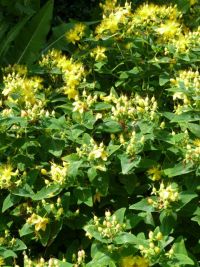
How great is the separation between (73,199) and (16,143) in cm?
36

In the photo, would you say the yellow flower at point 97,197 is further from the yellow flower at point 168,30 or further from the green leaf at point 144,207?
the yellow flower at point 168,30

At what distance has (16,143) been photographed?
246 cm

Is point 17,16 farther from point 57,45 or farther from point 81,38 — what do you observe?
point 81,38

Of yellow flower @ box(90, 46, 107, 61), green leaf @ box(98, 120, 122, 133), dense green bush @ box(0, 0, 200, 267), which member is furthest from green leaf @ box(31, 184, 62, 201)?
yellow flower @ box(90, 46, 107, 61)

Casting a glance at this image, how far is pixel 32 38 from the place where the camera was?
14.0ft

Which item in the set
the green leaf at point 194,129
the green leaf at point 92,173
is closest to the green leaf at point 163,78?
the green leaf at point 194,129

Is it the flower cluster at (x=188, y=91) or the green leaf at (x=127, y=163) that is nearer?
the green leaf at (x=127, y=163)

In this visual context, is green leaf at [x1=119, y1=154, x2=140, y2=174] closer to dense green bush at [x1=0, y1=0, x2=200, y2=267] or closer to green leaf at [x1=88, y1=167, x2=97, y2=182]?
dense green bush at [x1=0, y1=0, x2=200, y2=267]

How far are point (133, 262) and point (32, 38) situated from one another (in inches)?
101

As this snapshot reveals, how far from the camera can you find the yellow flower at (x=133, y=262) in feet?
6.91

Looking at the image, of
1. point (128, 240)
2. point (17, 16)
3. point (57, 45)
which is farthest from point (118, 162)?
point (17, 16)

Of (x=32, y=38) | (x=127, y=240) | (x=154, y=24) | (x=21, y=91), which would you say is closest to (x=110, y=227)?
(x=127, y=240)

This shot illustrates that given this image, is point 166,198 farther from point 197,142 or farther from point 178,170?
point 197,142

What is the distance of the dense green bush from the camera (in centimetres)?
215
